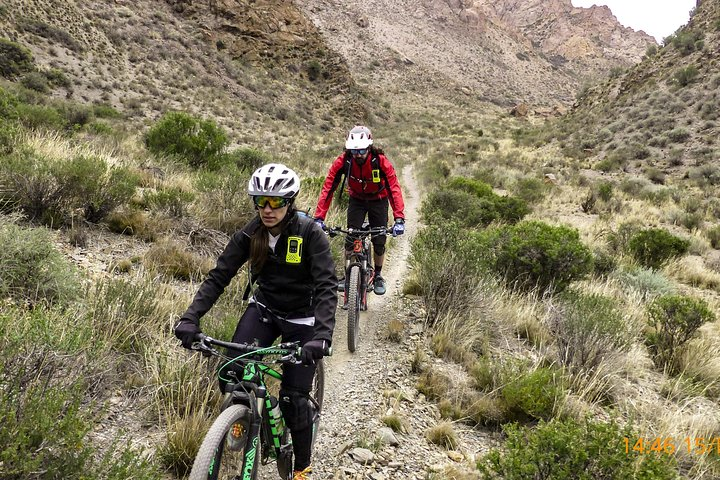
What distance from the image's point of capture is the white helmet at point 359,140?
571cm

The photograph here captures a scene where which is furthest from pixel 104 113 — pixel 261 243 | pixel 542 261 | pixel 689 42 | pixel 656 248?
pixel 689 42

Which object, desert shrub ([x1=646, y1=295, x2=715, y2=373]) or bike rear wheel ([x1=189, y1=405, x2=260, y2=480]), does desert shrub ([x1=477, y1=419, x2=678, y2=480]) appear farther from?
desert shrub ([x1=646, y1=295, x2=715, y2=373])

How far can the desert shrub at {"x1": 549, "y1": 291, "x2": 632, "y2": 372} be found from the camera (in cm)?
507

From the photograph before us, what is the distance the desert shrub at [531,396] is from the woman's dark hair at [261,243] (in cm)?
290

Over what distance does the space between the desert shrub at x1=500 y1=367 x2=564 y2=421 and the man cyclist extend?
2.30m

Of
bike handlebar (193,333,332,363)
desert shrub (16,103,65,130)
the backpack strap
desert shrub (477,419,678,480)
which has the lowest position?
desert shrub (477,419,678,480)

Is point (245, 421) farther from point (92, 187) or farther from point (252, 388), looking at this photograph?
point (92, 187)

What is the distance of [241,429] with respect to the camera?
2.56 m

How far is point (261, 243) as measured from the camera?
3096 mm

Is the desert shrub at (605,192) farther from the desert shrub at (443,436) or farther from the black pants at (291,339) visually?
the black pants at (291,339)

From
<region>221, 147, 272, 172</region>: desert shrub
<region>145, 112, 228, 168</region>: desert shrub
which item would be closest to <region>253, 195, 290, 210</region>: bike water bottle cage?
<region>145, 112, 228, 168</region>: desert shrub

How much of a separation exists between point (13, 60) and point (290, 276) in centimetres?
2555

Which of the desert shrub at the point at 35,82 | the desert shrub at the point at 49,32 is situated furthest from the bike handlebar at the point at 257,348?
the desert shrub at the point at 49,32
